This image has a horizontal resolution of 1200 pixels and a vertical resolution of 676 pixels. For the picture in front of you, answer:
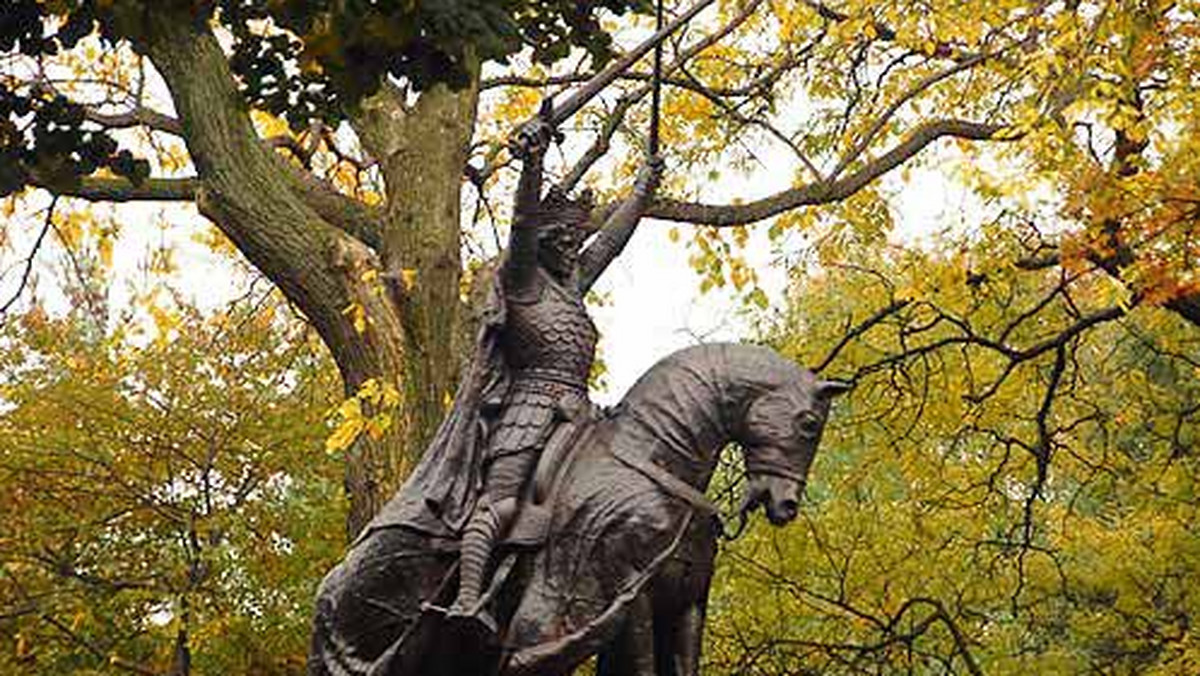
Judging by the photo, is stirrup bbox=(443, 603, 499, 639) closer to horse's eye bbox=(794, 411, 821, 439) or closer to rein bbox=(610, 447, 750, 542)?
rein bbox=(610, 447, 750, 542)

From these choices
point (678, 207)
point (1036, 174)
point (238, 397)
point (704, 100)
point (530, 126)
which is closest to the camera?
point (530, 126)

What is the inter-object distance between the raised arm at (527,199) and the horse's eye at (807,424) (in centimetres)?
114

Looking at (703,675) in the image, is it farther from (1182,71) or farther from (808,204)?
(1182,71)

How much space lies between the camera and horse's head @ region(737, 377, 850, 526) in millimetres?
6223

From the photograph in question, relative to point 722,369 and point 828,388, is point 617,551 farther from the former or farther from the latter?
point 828,388

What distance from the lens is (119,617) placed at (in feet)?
49.0

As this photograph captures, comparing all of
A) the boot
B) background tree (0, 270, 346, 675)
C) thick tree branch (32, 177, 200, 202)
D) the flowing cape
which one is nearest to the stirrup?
the boot

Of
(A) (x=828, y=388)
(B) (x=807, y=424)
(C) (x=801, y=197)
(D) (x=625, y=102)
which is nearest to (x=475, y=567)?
(B) (x=807, y=424)

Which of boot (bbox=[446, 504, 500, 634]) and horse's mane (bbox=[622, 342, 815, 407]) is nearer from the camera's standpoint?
boot (bbox=[446, 504, 500, 634])

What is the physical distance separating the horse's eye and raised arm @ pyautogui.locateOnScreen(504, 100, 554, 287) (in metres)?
1.14

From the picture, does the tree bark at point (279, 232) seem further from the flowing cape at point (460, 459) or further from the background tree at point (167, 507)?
the flowing cape at point (460, 459)

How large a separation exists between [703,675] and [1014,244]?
392 centimetres

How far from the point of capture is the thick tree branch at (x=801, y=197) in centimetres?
1253

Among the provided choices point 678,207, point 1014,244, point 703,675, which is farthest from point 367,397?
point 1014,244
